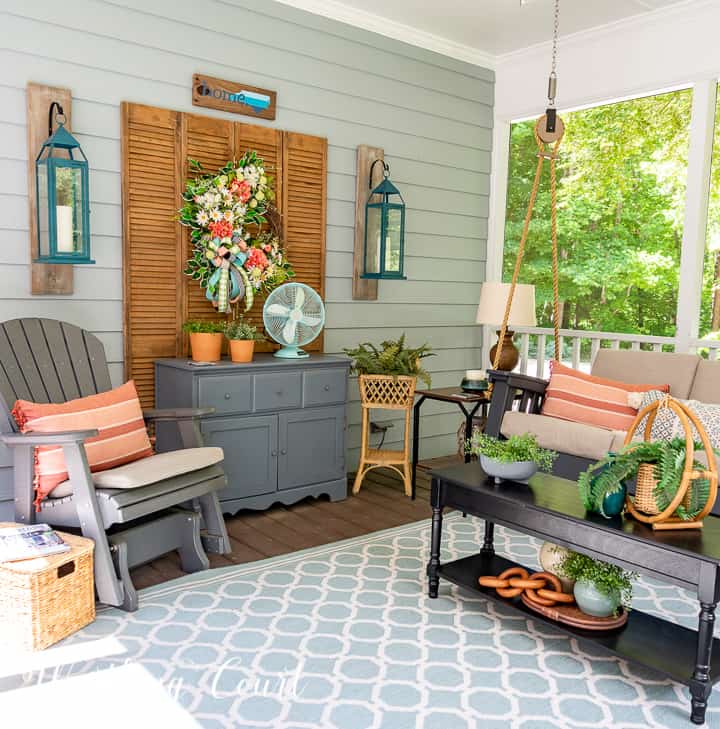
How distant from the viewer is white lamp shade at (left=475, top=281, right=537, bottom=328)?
15.1ft

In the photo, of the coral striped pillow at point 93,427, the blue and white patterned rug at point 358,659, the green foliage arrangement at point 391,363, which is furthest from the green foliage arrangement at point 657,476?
the green foliage arrangement at point 391,363

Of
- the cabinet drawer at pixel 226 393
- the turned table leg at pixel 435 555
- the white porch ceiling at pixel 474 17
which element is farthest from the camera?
the white porch ceiling at pixel 474 17

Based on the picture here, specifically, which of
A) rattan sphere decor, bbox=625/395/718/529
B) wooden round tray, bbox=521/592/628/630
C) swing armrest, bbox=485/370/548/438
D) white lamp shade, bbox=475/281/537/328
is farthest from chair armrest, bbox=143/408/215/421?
white lamp shade, bbox=475/281/537/328

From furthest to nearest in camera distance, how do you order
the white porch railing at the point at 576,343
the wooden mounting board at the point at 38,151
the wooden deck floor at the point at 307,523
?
1. the white porch railing at the point at 576,343
2. the wooden mounting board at the point at 38,151
3. the wooden deck floor at the point at 307,523

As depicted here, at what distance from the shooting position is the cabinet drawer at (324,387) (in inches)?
165

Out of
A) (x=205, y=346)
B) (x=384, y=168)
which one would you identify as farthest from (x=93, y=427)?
(x=384, y=168)

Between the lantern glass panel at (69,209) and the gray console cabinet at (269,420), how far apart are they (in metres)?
0.79

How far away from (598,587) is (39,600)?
1902 mm

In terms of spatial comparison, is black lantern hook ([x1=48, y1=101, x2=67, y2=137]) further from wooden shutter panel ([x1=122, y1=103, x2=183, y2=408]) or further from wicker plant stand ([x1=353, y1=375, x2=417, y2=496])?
wicker plant stand ([x1=353, y1=375, x2=417, y2=496])

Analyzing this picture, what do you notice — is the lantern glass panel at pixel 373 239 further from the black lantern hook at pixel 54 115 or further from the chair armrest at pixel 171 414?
the black lantern hook at pixel 54 115

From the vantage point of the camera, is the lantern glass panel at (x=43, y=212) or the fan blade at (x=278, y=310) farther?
the fan blade at (x=278, y=310)

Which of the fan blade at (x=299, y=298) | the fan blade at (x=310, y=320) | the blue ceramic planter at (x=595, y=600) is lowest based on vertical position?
the blue ceramic planter at (x=595, y=600)

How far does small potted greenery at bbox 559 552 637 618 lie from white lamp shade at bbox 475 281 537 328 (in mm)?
2195

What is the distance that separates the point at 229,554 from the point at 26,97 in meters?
2.36
